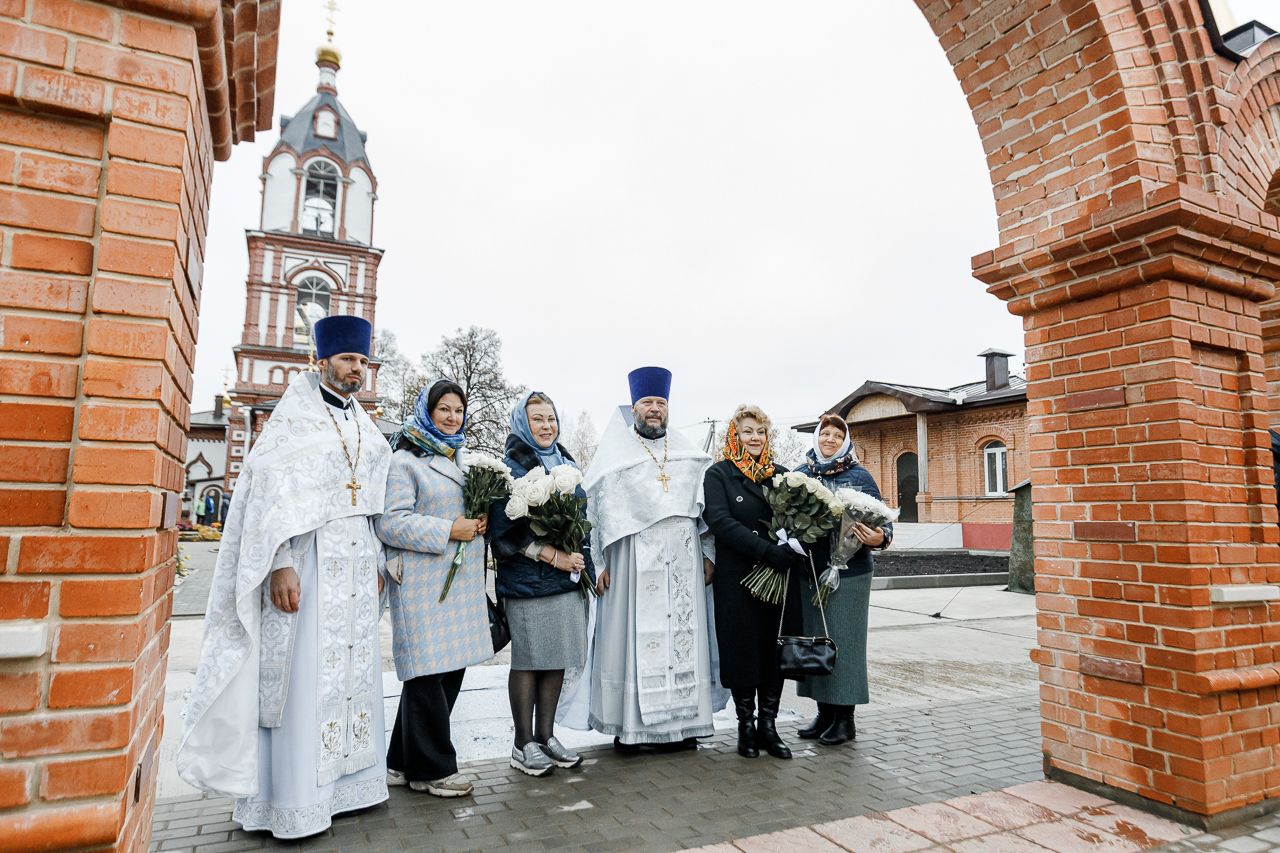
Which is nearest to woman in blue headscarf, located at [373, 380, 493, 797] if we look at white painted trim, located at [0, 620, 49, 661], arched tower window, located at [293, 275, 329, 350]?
white painted trim, located at [0, 620, 49, 661]

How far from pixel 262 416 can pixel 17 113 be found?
125 feet

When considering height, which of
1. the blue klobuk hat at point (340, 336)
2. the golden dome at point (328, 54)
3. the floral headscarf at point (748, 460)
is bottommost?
the floral headscarf at point (748, 460)

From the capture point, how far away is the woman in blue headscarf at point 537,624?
4098 millimetres

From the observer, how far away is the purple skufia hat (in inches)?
186

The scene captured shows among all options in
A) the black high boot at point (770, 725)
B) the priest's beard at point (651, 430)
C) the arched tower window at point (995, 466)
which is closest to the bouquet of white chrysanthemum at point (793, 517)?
the black high boot at point (770, 725)

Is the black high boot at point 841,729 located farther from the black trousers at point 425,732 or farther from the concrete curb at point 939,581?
the concrete curb at point 939,581

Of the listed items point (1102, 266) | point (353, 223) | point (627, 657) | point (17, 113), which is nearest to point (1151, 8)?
point (1102, 266)

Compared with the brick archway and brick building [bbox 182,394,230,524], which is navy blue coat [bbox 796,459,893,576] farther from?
brick building [bbox 182,394,230,524]

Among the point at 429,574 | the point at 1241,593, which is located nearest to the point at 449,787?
the point at 429,574

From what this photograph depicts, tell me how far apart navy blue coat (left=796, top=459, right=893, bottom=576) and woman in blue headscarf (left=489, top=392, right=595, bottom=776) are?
5.09 ft

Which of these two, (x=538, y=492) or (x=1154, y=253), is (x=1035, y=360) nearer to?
(x=1154, y=253)

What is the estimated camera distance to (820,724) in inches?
189

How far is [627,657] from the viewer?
4.44 metres

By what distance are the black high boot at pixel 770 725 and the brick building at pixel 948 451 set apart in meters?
21.0
